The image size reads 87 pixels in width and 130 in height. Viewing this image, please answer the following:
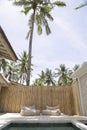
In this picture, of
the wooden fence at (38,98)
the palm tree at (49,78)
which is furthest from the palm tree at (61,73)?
the wooden fence at (38,98)

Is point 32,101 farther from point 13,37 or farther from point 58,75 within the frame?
point 58,75

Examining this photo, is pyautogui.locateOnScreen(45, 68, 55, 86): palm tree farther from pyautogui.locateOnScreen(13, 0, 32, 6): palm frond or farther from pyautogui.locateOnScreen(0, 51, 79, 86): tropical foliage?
pyautogui.locateOnScreen(13, 0, 32, 6): palm frond

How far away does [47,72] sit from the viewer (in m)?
29.5

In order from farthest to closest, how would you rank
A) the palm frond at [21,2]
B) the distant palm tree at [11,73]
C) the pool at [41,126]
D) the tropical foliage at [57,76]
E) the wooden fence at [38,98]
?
the tropical foliage at [57,76] < the distant palm tree at [11,73] < the palm frond at [21,2] < the wooden fence at [38,98] < the pool at [41,126]

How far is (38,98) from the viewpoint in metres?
9.38

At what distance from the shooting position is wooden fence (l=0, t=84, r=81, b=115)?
921 centimetres

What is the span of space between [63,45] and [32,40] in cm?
306

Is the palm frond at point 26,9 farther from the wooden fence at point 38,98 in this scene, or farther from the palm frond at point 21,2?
the wooden fence at point 38,98

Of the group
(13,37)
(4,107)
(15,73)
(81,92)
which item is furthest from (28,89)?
(15,73)

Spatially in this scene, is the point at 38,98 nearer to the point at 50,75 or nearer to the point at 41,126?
the point at 41,126

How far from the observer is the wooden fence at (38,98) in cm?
921

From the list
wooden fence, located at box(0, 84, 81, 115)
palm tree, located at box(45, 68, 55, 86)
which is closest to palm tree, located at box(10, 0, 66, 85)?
wooden fence, located at box(0, 84, 81, 115)

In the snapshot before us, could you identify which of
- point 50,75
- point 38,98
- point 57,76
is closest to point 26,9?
point 38,98

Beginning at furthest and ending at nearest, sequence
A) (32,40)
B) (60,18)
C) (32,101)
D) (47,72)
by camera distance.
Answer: (47,72)
(32,40)
(60,18)
(32,101)
